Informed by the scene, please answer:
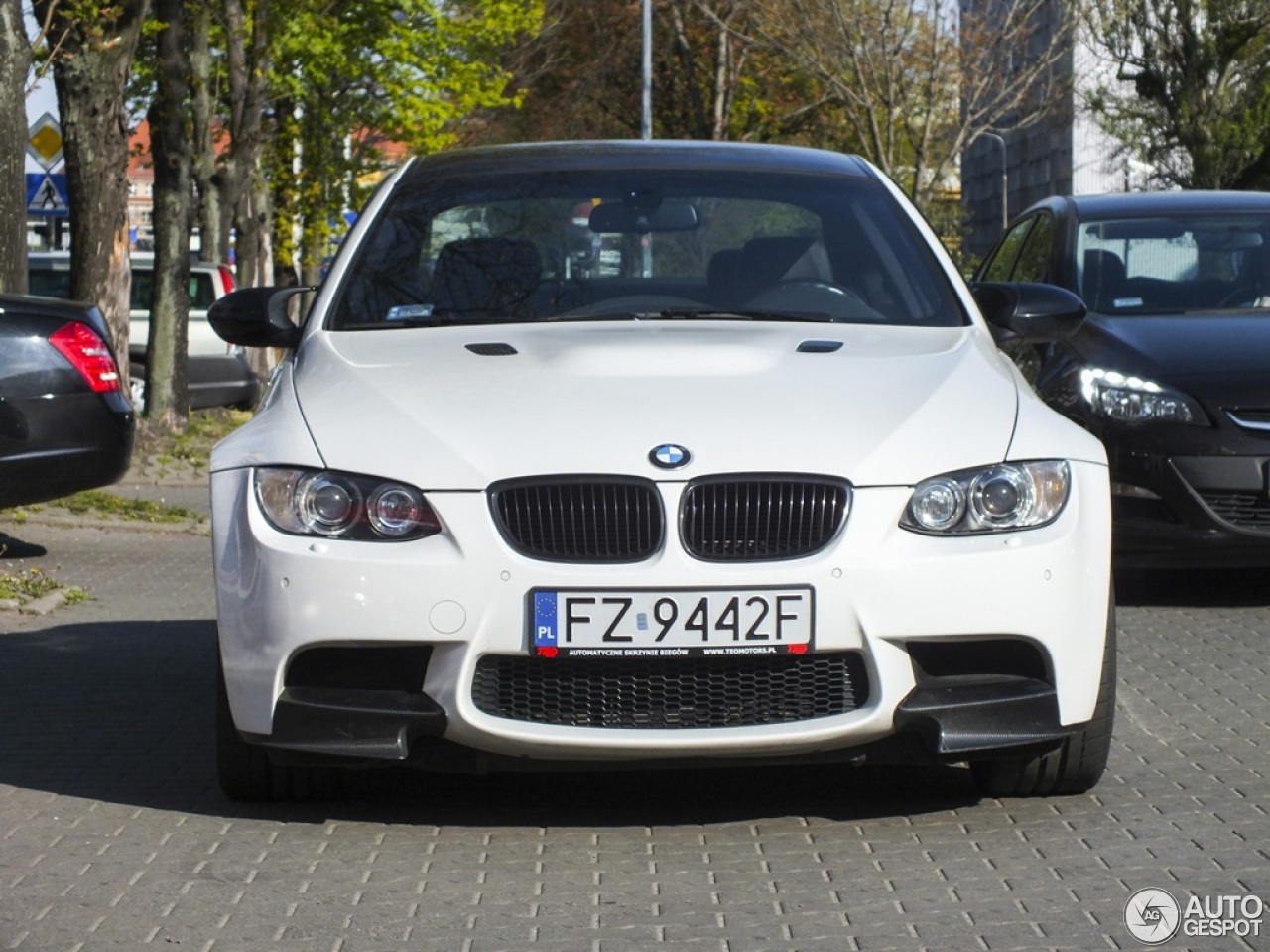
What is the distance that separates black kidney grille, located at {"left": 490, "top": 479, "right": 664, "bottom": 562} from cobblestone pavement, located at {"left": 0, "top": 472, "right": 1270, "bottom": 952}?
67cm

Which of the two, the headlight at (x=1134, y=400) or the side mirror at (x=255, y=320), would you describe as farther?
the headlight at (x=1134, y=400)

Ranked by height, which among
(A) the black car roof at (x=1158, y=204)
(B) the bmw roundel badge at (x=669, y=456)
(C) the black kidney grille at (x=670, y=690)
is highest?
(A) the black car roof at (x=1158, y=204)

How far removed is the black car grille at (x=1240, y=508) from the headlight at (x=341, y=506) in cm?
449

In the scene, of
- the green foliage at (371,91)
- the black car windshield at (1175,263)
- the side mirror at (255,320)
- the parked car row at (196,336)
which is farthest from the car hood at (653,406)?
the green foliage at (371,91)

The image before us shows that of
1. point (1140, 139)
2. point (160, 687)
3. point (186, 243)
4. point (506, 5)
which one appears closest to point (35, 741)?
point (160, 687)

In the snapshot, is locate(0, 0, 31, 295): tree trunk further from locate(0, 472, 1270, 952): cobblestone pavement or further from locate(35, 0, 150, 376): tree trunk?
locate(0, 472, 1270, 952): cobblestone pavement

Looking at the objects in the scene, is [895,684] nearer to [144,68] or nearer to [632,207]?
[632,207]

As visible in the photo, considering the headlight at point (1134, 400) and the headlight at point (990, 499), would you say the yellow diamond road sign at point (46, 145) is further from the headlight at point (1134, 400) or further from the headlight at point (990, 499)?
the headlight at point (990, 499)

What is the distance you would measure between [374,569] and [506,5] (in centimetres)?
3008

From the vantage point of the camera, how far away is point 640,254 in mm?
6133

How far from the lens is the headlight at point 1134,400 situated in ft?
27.9

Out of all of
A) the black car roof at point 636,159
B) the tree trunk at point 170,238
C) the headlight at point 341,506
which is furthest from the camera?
the tree trunk at point 170,238

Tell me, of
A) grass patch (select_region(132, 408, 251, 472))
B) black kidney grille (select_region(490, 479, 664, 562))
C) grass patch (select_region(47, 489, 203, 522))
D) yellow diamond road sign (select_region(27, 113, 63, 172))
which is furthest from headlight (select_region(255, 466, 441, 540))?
yellow diamond road sign (select_region(27, 113, 63, 172))

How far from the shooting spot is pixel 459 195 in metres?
6.34
